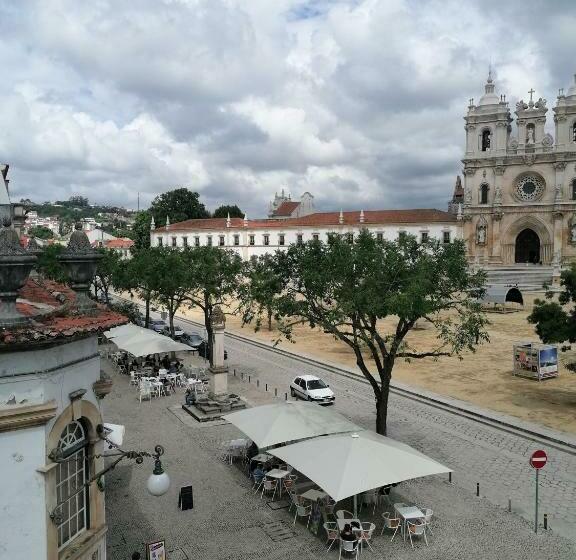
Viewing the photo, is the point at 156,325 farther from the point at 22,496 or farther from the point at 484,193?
the point at 484,193

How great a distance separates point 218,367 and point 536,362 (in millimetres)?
14668

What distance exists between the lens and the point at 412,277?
1477 cm

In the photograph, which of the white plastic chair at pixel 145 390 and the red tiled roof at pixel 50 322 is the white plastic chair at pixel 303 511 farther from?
the white plastic chair at pixel 145 390

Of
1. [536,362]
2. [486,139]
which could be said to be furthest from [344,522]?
[486,139]

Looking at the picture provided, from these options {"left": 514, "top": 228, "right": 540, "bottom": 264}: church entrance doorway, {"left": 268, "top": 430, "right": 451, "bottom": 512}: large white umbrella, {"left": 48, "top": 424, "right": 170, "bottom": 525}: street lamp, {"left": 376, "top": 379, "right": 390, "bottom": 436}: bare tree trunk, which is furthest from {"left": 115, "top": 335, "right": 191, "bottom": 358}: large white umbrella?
{"left": 514, "top": 228, "right": 540, "bottom": 264}: church entrance doorway

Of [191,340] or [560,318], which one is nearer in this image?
[560,318]

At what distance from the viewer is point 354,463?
10977 millimetres

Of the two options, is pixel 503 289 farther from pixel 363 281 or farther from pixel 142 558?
pixel 142 558

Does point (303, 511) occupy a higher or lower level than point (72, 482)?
lower

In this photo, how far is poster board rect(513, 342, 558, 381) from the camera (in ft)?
80.3

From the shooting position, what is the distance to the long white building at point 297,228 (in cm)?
6638

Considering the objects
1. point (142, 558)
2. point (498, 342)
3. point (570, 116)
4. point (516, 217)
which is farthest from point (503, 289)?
point (142, 558)

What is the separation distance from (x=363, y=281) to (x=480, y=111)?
197ft

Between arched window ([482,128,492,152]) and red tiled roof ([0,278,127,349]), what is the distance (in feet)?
221
